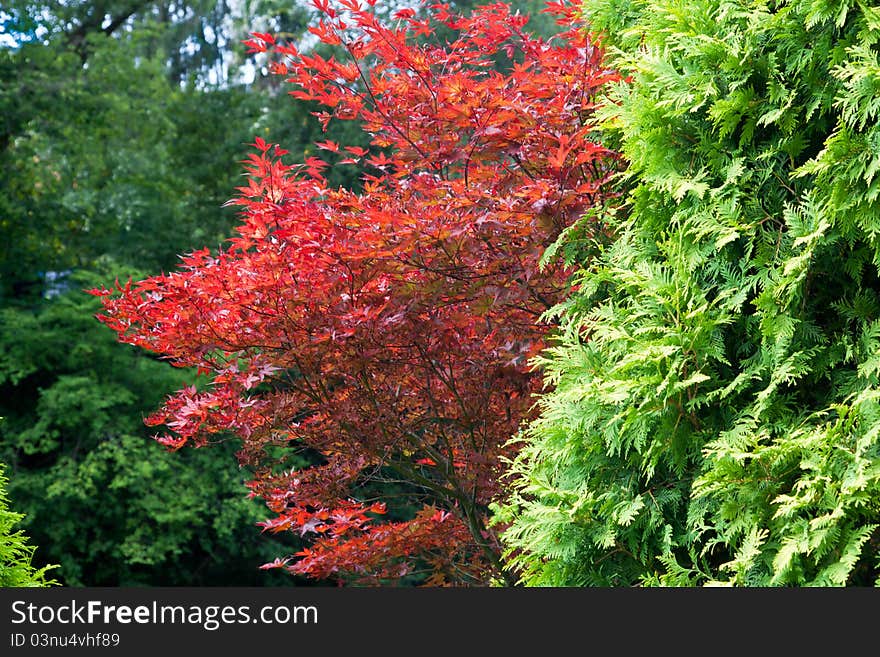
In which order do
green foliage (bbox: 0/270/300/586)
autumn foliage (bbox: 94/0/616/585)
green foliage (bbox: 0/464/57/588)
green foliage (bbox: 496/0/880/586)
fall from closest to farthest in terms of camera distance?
1. green foliage (bbox: 496/0/880/586)
2. green foliage (bbox: 0/464/57/588)
3. autumn foliage (bbox: 94/0/616/585)
4. green foliage (bbox: 0/270/300/586)

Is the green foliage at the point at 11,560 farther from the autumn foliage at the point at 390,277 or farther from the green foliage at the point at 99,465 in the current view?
the green foliage at the point at 99,465

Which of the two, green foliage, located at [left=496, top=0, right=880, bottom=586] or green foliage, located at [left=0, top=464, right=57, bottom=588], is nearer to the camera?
green foliage, located at [left=496, top=0, right=880, bottom=586]

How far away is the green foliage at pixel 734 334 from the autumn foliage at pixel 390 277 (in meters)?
0.60

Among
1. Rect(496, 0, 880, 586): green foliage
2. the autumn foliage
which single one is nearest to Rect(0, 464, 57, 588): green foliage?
the autumn foliage

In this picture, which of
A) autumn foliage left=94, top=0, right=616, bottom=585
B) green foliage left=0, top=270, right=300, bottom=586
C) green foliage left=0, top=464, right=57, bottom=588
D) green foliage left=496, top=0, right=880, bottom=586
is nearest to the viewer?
green foliage left=496, top=0, right=880, bottom=586

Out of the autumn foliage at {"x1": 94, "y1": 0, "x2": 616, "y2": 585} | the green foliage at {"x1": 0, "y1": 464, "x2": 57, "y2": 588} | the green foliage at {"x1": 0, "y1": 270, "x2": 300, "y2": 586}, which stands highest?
the green foliage at {"x1": 0, "y1": 270, "x2": 300, "y2": 586}

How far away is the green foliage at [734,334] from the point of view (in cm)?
279

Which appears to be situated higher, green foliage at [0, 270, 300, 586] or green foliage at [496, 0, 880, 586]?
green foliage at [0, 270, 300, 586]

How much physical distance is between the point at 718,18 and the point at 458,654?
2.37 metres

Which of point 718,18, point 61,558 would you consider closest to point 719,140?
point 718,18

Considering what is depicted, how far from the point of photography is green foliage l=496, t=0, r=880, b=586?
2.79 metres

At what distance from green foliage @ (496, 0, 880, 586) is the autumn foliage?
603 mm

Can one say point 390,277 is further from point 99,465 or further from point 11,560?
point 99,465

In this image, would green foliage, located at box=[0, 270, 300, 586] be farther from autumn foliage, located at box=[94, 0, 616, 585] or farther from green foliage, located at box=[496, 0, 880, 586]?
green foliage, located at box=[496, 0, 880, 586]
